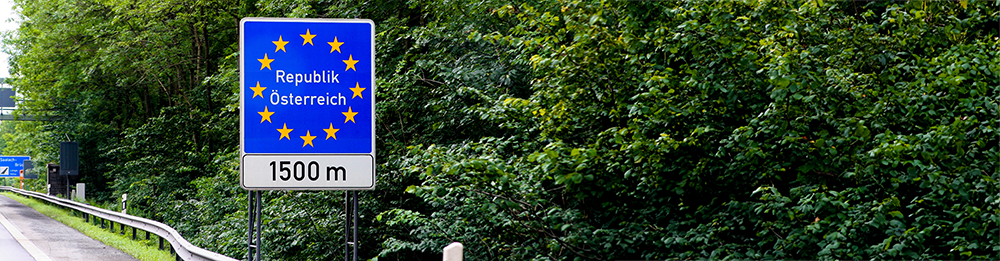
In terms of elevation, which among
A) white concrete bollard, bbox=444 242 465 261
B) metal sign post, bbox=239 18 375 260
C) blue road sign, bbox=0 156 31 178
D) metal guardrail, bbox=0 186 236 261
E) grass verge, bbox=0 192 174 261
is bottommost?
blue road sign, bbox=0 156 31 178

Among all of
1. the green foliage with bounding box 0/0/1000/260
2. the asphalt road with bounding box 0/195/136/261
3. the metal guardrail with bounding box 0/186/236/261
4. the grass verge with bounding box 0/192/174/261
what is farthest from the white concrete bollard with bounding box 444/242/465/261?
the asphalt road with bounding box 0/195/136/261

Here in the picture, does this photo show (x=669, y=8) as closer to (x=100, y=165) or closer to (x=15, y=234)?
(x=15, y=234)

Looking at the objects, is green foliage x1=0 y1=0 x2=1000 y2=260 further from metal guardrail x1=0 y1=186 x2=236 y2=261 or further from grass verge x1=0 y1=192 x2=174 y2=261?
grass verge x1=0 y1=192 x2=174 y2=261

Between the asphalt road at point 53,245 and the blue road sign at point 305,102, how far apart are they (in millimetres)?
7686

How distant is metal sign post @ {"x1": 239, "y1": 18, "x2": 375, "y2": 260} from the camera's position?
4871 millimetres

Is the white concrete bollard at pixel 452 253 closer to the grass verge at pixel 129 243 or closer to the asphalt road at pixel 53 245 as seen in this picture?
the grass verge at pixel 129 243

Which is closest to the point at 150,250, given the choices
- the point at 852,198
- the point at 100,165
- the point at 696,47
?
the point at 696,47

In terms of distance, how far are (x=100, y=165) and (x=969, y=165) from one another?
127ft

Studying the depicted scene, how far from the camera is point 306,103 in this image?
4.90 metres

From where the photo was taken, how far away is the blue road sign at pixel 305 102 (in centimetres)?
487

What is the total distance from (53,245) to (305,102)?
424 inches

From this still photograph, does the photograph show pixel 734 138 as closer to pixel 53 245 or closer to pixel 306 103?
pixel 306 103

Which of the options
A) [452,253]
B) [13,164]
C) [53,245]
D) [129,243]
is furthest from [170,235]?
[13,164]

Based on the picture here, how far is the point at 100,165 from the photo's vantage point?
37094mm
